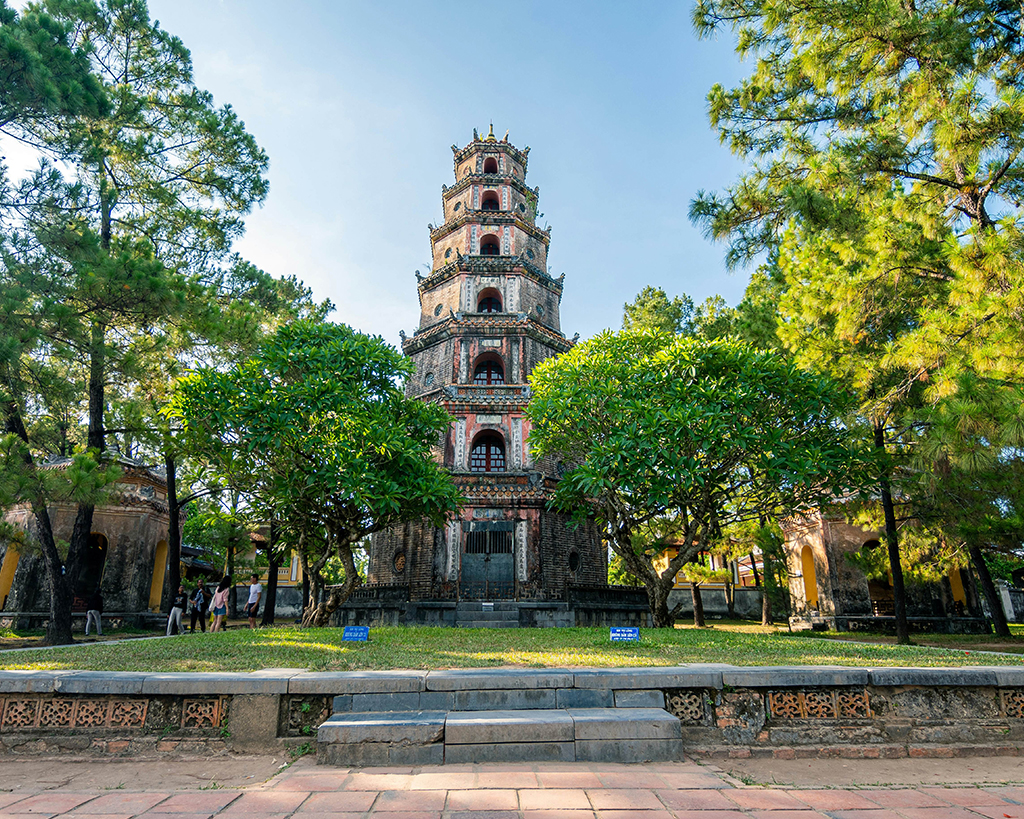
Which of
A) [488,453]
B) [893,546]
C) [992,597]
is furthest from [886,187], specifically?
[488,453]

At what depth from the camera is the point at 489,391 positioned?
2130cm

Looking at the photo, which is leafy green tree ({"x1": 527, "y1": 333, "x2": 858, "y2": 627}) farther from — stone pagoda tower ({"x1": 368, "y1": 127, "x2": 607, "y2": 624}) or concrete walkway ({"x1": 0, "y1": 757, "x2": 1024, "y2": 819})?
concrete walkway ({"x1": 0, "y1": 757, "x2": 1024, "y2": 819})

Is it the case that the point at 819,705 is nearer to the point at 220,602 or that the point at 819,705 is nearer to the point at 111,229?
the point at 220,602

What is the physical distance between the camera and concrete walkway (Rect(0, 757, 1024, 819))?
12.4ft

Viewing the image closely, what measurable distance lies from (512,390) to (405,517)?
7983mm

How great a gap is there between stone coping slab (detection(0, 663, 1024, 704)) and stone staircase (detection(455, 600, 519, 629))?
35.2ft

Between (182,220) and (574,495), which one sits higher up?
(182,220)

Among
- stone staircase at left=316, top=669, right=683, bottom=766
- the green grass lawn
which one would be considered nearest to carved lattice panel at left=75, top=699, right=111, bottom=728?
the green grass lawn

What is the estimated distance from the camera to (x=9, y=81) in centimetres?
952

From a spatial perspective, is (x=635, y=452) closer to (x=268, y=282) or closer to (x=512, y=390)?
(x=512, y=390)

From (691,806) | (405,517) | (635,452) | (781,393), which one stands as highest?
(781,393)

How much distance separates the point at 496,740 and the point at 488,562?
46.6 ft

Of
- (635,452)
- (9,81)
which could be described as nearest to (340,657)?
(635,452)

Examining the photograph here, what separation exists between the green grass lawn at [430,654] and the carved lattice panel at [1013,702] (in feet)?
4.09
